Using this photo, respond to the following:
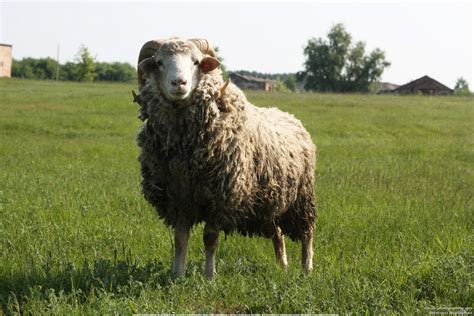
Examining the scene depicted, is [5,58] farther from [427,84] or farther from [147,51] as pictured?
[147,51]

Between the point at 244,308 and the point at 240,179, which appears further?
the point at 240,179

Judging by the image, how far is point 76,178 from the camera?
1041cm

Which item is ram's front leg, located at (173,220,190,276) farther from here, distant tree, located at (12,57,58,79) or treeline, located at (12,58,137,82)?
distant tree, located at (12,57,58,79)

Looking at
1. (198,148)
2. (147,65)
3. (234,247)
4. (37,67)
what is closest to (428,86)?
(37,67)

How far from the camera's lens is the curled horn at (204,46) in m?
5.39

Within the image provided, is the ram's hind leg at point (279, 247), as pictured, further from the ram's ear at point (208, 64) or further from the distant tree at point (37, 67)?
the distant tree at point (37, 67)

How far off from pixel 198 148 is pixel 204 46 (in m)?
1.07

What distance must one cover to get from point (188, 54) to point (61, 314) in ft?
7.96

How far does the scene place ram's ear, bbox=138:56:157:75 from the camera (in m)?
5.19

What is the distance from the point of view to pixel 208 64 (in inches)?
206

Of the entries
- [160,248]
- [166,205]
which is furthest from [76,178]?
[166,205]

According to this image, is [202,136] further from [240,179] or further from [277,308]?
[277,308]

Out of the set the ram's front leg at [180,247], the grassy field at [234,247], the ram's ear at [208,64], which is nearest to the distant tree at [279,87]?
the grassy field at [234,247]

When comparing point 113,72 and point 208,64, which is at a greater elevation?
point 113,72
